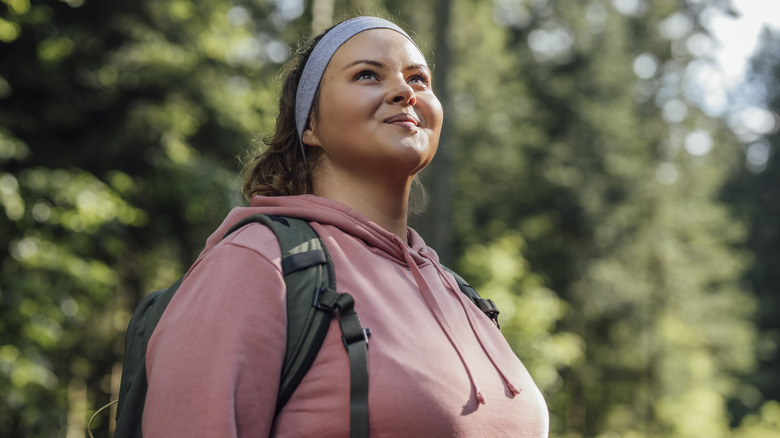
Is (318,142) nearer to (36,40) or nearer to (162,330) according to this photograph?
(162,330)

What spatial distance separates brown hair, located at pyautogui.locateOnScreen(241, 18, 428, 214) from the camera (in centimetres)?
197

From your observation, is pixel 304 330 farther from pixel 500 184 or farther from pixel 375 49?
pixel 500 184

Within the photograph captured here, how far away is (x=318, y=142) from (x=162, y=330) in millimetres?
683

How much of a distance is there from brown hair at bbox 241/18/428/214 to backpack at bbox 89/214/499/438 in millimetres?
365

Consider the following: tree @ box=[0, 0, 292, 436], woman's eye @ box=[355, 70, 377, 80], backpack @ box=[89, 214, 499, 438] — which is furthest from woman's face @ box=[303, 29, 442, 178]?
tree @ box=[0, 0, 292, 436]

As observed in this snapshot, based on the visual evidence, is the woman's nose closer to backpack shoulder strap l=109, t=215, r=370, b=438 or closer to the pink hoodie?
the pink hoodie

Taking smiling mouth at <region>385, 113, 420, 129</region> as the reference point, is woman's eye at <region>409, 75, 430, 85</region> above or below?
above

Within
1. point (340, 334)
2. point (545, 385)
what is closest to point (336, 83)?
point (340, 334)

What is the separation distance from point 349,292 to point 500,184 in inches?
832

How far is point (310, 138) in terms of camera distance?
6.41 feet

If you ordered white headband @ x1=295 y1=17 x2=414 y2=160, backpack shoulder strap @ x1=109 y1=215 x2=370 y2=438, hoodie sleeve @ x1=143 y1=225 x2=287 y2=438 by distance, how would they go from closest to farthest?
hoodie sleeve @ x1=143 y1=225 x2=287 y2=438 < backpack shoulder strap @ x1=109 y1=215 x2=370 y2=438 < white headband @ x1=295 y1=17 x2=414 y2=160

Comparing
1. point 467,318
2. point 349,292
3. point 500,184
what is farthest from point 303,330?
point 500,184

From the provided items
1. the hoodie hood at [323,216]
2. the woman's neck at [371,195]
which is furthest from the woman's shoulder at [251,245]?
the woman's neck at [371,195]

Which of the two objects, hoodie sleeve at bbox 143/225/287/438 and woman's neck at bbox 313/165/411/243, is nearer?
hoodie sleeve at bbox 143/225/287/438
